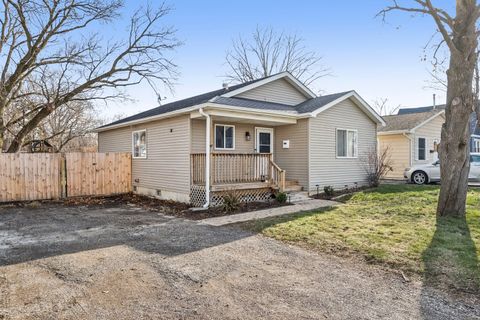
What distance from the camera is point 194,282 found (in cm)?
407

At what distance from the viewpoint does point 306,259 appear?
5.03 m

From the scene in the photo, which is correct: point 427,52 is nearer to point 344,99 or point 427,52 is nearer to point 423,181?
point 344,99

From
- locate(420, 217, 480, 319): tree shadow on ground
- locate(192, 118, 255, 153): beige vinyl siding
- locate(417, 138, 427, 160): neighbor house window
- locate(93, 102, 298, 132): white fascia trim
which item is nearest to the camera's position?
locate(420, 217, 480, 319): tree shadow on ground

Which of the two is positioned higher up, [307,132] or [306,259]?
[307,132]

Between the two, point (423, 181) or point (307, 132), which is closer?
point (307, 132)

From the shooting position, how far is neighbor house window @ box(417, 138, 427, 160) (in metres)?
18.6

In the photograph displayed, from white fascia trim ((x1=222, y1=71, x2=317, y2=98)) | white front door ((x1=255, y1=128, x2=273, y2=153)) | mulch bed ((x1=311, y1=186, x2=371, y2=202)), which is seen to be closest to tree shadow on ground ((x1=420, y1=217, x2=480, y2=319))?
mulch bed ((x1=311, y1=186, x2=371, y2=202))

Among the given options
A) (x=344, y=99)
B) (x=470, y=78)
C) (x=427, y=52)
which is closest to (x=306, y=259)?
(x=470, y=78)

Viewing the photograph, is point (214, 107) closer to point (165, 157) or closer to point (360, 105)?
point (165, 157)

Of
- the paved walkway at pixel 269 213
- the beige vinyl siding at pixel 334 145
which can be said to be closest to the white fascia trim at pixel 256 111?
the beige vinyl siding at pixel 334 145

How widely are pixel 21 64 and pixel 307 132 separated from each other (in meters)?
13.2

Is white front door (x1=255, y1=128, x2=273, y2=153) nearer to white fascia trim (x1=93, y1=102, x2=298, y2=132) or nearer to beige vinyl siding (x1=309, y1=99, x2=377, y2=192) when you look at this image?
white fascia trim (x1=93, y1=102, x2=298, y2=132)

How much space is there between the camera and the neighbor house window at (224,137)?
11.6 metres

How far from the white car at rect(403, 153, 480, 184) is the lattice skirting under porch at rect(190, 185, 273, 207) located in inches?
346
